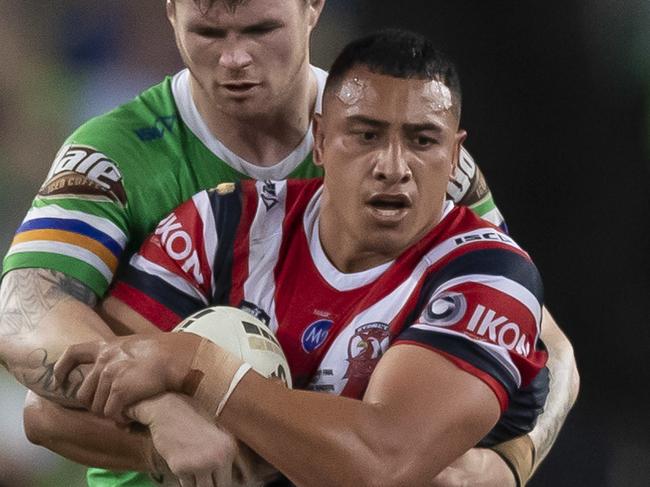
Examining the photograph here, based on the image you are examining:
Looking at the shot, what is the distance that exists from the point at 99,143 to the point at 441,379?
3.73 feet

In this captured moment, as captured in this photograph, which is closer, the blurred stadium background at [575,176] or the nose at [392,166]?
the nose at [392,166]

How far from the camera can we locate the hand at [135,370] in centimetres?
237

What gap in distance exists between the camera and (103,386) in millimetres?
2391

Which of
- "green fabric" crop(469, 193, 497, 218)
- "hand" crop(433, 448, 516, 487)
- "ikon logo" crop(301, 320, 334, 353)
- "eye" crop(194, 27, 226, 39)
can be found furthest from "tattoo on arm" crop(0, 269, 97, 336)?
"green fabric" crop(469, 193, 497, 218)

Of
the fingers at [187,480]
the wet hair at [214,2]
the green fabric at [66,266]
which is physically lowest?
the fingers at [187,480]

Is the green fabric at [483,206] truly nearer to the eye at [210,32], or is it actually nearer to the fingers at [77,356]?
the eye at [210,32]

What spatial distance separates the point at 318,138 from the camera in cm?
288

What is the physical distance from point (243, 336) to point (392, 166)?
0.45 meters

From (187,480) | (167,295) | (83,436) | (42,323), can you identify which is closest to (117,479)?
(83,436)

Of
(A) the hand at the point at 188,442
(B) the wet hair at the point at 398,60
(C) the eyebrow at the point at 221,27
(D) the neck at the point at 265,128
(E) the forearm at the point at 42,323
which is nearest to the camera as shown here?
(A) the hand at the point at 188,442

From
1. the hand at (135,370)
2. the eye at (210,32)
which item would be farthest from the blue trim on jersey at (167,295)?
the eye at (210,32)

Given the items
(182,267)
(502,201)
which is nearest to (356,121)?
(182,267)

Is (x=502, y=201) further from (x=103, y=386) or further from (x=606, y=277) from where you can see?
(x=103, y=386)

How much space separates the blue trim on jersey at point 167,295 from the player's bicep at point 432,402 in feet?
1.62
